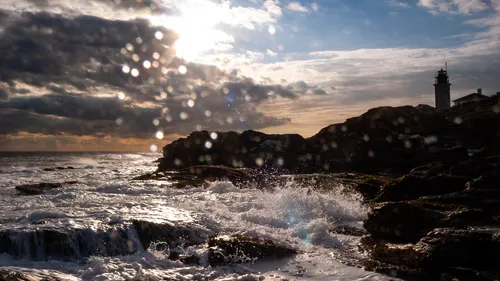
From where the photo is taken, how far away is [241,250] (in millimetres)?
11242

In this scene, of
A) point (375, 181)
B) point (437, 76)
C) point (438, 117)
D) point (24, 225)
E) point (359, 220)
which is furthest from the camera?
point (437, 76)

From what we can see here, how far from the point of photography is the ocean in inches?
386

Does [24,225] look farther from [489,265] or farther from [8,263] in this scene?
[489,265]

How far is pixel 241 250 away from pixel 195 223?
358cm

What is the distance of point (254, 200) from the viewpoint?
20938mm

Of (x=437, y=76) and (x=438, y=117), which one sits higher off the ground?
(x=437, y=76)

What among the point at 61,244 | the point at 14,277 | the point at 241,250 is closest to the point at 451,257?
the point at 241,250

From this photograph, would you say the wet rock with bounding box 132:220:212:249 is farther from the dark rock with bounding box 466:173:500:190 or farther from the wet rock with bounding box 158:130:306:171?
the wet rock with bounding box 158:130:306:171

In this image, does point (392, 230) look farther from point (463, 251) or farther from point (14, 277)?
point (14, 277)

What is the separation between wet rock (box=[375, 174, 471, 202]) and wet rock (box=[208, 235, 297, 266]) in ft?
32.2

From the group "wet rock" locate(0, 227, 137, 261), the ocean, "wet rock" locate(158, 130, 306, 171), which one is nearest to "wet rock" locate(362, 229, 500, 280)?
the ocean

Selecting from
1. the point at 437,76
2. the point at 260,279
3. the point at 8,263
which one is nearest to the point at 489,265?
the point at 260,279

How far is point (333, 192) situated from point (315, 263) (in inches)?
542

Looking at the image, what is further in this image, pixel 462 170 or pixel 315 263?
pixel 462 170
